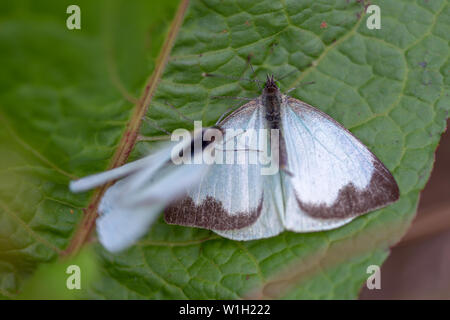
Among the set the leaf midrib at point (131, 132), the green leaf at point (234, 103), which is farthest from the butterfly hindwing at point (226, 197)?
the leaf midrib at point (131, 132)

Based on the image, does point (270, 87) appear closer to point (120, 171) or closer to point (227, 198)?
point (227, 198)

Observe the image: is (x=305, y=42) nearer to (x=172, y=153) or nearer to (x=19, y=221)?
(x=172, y=153)

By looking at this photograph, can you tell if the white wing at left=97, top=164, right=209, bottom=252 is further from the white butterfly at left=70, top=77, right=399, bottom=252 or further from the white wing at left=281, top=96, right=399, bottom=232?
the white wing at left=281, top=96, right=399, bottom=232

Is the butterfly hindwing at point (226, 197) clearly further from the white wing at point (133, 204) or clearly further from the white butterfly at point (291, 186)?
the white wing at point (133, 204)

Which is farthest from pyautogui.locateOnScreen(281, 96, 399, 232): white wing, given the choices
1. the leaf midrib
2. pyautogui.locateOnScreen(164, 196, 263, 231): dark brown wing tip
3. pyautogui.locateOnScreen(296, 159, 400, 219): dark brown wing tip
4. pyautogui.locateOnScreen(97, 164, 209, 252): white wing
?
the leaf midrib

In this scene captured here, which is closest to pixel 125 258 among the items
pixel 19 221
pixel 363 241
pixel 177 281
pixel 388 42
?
pixel 177 281

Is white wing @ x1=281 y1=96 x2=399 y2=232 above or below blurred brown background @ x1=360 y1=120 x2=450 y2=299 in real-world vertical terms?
above

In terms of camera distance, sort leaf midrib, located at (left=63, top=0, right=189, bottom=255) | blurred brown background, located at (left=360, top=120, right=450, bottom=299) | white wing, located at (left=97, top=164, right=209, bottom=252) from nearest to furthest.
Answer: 1. white wing, located at (left=97, top=164, right=209, bottom=252)
2. leaf midrib, located at (left=63, top=0, right=189, bottom=255)
3. blurred brown background, located at (left=360, top=120, right=450, bottom=299)
